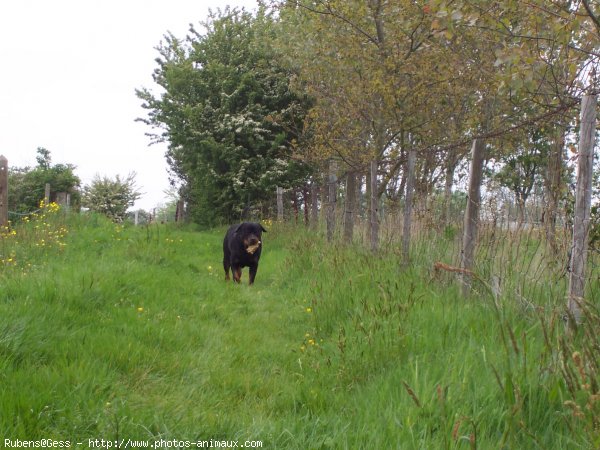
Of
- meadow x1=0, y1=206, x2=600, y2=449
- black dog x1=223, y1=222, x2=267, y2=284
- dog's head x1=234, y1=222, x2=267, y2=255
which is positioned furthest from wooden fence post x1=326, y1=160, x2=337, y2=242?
meadow x1=0, y1=206, x2=600, y2=449

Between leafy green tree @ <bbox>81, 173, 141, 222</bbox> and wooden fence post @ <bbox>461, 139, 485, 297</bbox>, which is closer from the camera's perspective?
wooden fence post @ <bbox>461, 139, 485, 297</bbox>

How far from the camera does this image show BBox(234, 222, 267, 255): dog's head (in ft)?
28.8

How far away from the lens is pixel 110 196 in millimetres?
32812

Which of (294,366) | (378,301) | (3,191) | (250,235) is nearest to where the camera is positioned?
(294,366)

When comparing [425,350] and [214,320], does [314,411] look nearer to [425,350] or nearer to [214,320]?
[425,350]

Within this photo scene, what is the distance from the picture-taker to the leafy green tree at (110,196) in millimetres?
32534

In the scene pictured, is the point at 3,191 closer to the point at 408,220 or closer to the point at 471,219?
the point at 408,220

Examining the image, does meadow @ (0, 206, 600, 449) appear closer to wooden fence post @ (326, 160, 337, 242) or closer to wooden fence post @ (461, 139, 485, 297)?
wooden fence post @ (461, 139, 485, 297)

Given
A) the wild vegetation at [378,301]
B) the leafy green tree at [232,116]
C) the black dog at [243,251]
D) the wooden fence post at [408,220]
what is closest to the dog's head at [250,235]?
the black dog at [243,251]

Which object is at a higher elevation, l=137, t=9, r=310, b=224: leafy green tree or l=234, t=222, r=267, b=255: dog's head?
l=137, t=9, r=310, b=224: leafy green tree

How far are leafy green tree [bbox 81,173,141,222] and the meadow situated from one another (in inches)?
1109

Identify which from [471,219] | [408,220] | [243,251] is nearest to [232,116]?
[243,251]

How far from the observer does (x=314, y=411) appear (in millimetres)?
3064

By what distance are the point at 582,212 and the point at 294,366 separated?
2.45 m
